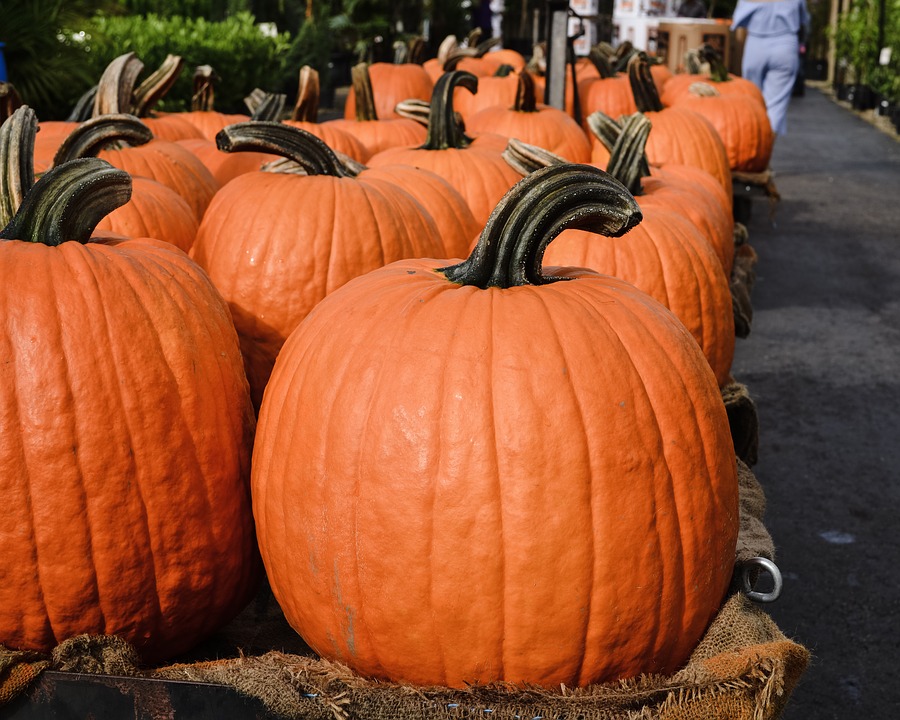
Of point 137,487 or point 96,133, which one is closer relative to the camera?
point 137,487

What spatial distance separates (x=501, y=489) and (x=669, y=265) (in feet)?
4.16

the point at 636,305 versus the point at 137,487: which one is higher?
the point at 636,305

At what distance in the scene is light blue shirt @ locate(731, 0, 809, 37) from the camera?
34.6 ft

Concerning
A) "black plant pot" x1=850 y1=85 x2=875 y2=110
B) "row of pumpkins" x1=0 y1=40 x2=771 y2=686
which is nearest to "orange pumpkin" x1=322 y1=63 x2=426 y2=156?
"row of pumpkins" x1=0 y1=40 x2=771 y2=686

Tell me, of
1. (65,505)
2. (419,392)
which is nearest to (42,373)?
(65,505)

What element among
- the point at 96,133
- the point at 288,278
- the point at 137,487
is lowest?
the point at 137,487

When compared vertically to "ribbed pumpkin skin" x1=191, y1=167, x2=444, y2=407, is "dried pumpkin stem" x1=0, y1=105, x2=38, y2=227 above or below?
above

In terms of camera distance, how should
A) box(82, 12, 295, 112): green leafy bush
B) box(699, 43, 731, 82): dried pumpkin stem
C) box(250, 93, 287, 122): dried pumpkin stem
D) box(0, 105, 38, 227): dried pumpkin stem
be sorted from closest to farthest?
box(0, 105, 38, 227): dried pumpkin stem < box(250, 93, 287, 122): dried pumpkin stem < box(699, 43, 731, 82): dried pumpkin stem < box(82, 12, 295, 112): green leafy bush

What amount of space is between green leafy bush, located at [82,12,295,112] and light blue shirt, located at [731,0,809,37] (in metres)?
5.91

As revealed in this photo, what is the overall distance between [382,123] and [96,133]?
2134 millimetres

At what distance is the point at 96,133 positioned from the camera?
7.31ft

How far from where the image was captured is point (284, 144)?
2.28m

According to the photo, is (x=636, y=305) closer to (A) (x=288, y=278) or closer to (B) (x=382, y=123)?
(A) (x=288, y=278)

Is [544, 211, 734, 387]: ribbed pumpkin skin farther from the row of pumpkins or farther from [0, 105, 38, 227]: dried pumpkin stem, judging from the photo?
[0, 105, 38, 227]: dried pumpkin stem
